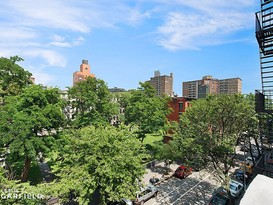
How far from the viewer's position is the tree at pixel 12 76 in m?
24.1

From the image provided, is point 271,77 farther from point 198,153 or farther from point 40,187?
point 40,187

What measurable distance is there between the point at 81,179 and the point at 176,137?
8501mm

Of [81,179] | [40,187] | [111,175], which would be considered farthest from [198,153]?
[40,187]

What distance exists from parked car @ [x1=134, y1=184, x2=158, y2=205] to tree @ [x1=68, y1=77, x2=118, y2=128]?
9.34 metres

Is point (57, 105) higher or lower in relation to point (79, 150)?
higher

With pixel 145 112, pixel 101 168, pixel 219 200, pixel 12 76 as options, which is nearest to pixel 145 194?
pixel 219 200

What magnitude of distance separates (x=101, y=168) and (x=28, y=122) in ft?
27.6

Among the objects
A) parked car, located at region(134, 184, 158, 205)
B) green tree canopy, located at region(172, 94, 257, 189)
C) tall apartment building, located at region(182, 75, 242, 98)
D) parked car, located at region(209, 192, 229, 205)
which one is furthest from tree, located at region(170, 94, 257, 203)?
tall apartment building, located at region(182, 75, 242, 98)

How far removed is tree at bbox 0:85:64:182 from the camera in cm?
1452

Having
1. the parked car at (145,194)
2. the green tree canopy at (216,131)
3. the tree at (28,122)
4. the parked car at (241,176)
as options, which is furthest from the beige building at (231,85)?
the tree at (28,122)

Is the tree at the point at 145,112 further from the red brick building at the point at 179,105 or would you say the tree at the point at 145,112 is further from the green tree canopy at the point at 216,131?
the red brick building at the point at 179,105

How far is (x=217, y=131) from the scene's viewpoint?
14.2 m

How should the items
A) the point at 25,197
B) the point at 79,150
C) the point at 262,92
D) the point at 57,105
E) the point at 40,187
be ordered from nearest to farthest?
the point at 25,197
the point at 40,187
the point at 262,92
the point at 79,150
the point at 57,105

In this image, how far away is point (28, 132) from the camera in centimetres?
1475
